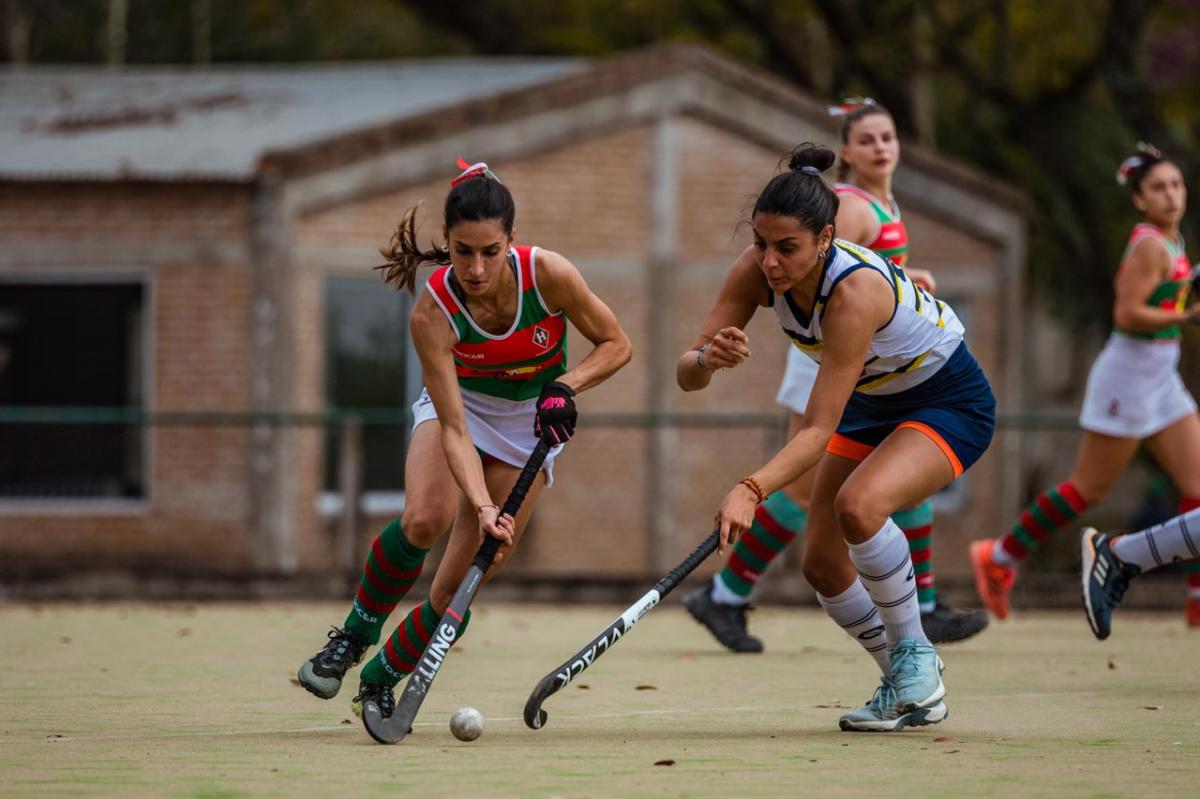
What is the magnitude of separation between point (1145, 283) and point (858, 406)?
3229 millimetres

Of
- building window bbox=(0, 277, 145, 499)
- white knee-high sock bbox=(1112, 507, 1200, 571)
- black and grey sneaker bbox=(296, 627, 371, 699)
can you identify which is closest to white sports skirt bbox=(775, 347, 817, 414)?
white knee-high sock bbox=(1112, 507, 1200, 571)

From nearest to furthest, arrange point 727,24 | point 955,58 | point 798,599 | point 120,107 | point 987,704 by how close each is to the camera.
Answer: point 987,704 → point 798,599 → point 120,107 → point 955,58 → point 727,24

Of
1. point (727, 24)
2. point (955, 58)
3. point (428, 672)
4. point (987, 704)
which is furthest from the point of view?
point (727, 24)

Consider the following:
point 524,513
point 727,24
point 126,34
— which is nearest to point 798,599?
point 524,513

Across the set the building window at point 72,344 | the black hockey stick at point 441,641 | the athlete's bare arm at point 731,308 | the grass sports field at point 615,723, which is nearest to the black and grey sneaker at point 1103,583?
the grass sports field at point 615,723

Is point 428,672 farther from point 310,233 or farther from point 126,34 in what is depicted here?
point 126,34

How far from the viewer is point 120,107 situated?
59.4 ft

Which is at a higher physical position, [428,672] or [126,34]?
[126,34]

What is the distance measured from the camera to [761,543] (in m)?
9.30

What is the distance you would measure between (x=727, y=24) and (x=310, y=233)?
11.6m

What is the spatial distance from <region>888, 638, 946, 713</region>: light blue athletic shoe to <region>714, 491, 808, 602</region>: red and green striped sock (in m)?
2.74

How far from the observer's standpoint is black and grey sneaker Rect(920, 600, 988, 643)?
891 centimetres

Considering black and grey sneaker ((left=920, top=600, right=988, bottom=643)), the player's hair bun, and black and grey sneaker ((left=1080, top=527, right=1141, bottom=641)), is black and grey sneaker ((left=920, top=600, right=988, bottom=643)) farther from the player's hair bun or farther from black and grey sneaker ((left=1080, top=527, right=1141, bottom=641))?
the player's hair bun

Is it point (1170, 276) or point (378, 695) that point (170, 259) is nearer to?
point (1170, 276)
